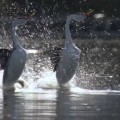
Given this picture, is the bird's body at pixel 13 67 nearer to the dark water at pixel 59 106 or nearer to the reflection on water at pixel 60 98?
the reflection on water at pixel 60 98

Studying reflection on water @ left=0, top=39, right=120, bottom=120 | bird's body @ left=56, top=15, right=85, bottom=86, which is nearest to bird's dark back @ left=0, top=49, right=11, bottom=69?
reflection on water @ left=0, top=39, right=120, bottom=120

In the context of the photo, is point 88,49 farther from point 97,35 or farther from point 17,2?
point 97,35

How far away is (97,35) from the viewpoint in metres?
52.5

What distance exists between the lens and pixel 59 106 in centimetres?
1297

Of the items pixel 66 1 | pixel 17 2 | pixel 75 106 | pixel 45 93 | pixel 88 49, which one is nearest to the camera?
pixel 75 106

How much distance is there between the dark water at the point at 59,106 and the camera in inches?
457

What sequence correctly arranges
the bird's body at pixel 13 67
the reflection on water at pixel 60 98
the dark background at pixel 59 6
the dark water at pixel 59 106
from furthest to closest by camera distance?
the dark background at pixel 59 6, the bird's body at pixel 13 67, the reflection on water at pixel 60 98, the dark water at pixel 59 106

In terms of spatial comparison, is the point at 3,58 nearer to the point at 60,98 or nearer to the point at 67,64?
the point at 67,64

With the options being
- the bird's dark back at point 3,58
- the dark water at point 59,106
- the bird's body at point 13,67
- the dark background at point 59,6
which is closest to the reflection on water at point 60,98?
the dark water at point 59,106

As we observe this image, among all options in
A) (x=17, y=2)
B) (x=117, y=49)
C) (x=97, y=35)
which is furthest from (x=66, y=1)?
(x=117, y=49)

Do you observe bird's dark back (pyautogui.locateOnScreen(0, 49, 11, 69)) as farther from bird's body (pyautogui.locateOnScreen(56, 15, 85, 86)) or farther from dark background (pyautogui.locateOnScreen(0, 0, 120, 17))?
dark background (pyautogui.locateOnScreen(0, 0, 120, 17))

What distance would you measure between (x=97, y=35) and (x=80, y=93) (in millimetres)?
36636

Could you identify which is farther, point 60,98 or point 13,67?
point 13,67

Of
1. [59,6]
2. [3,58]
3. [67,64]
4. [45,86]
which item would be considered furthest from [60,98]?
[59,6]
